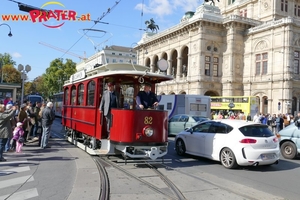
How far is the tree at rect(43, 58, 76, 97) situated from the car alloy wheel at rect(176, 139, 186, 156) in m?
73.7

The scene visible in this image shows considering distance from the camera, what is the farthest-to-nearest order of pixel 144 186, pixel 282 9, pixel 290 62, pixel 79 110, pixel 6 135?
pixel 282 9 → pixel 290 62 → pixel 79 110 → pixel 6 135 → pixel 144 186

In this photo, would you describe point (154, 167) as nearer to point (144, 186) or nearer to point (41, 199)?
point (144, 186)

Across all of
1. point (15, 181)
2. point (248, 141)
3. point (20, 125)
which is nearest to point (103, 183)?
point (15, 181)

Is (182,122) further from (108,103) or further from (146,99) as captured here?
(108,103)

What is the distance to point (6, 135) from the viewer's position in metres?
9.02

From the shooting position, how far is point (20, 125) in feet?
36.1

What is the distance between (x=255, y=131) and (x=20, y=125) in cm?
827

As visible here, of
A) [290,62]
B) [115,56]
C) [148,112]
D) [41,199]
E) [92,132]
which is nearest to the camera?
[41,199]

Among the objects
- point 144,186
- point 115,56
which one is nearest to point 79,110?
point 144,186

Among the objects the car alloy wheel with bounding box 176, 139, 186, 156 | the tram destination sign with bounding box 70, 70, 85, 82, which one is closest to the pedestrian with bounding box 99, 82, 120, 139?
the tram destination sign with bounding box 70, 70, 85, 82

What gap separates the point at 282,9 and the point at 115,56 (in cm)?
6397

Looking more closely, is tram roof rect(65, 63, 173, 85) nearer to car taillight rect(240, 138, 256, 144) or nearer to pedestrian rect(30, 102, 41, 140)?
car taillight rect(240, 138, 256, 144)

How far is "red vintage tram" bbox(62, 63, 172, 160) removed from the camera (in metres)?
8.33

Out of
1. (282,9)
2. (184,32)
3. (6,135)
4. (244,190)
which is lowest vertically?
(244,190)
